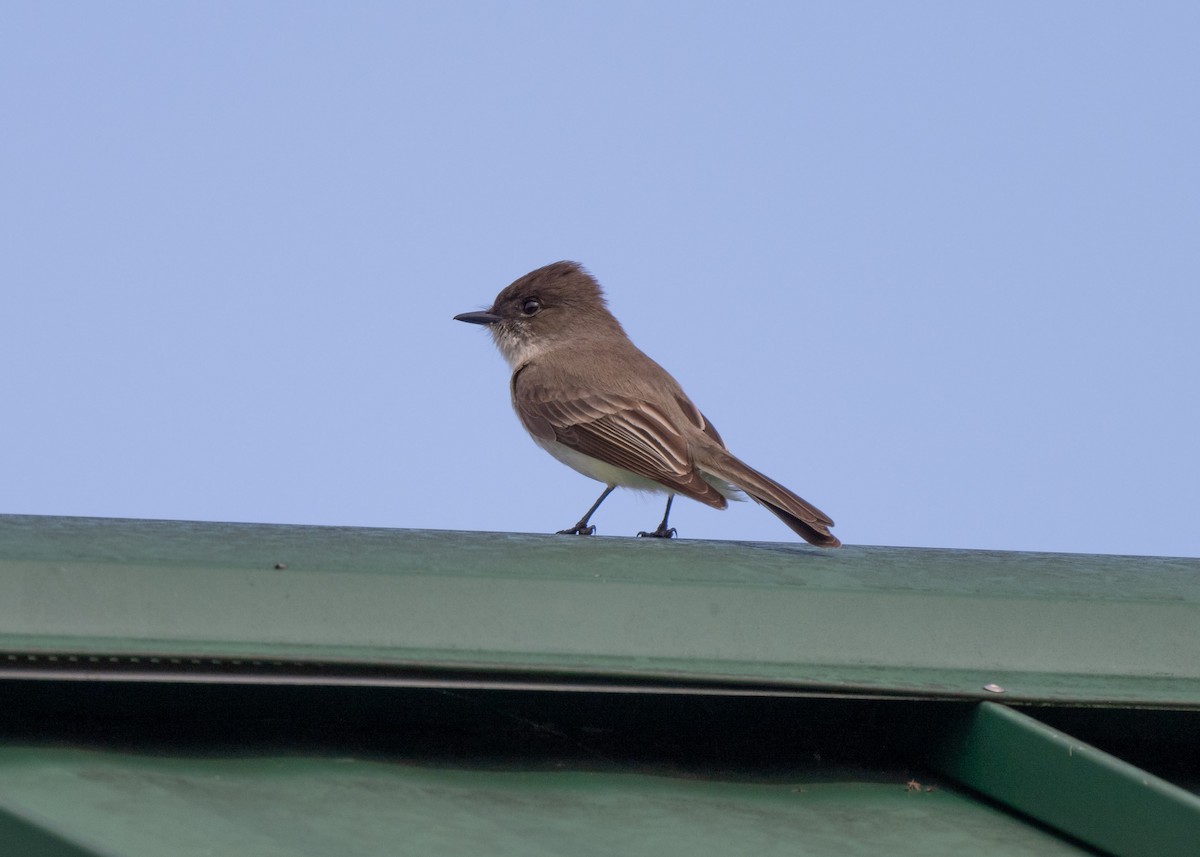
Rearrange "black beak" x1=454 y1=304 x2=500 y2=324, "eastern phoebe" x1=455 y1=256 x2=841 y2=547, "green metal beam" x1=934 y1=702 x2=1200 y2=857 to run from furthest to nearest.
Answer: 1. "black beak" x1=454 y1=304 x2=500 y2=324
2. "eastern phoebe" x1=455 y1=256 x2=841 y2=547
3. "green metal beam" x1=934 y1=702 x2=1200 y2=857

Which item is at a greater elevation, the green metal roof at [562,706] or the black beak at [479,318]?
the black beak at [479,318]

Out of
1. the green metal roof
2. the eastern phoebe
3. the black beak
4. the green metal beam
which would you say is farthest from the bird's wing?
the green metal beam

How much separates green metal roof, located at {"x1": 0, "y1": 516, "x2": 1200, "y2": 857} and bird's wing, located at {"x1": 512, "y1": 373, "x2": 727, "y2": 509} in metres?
3.40

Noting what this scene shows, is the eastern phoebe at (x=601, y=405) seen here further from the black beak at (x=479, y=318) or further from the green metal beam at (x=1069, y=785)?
the green metal beam at (x=1069, y=785)

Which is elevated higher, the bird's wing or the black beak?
the black beak

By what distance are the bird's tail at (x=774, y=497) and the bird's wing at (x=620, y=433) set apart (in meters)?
0.11

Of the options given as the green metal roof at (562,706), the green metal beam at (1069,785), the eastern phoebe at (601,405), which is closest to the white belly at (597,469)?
the eastern phoebe at (601,405)

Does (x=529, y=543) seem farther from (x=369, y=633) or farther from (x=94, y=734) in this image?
(x=94, y=734)

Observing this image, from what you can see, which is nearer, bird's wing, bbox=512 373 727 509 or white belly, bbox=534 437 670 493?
bird's wing, bbox=512 373 727 509

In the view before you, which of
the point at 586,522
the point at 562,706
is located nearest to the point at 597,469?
the point at 586,522

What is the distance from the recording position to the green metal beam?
2.38m

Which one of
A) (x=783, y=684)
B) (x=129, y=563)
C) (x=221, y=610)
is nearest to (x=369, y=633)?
(x=221, y=610)

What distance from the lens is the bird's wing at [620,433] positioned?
666 cm

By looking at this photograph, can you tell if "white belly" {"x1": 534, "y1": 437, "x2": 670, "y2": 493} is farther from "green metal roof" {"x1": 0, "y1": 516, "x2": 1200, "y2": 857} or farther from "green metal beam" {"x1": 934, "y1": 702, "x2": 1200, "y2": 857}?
"green metal beam" {"x1": 934, "y1": 702, "x2": 1200, "y2": 857}
